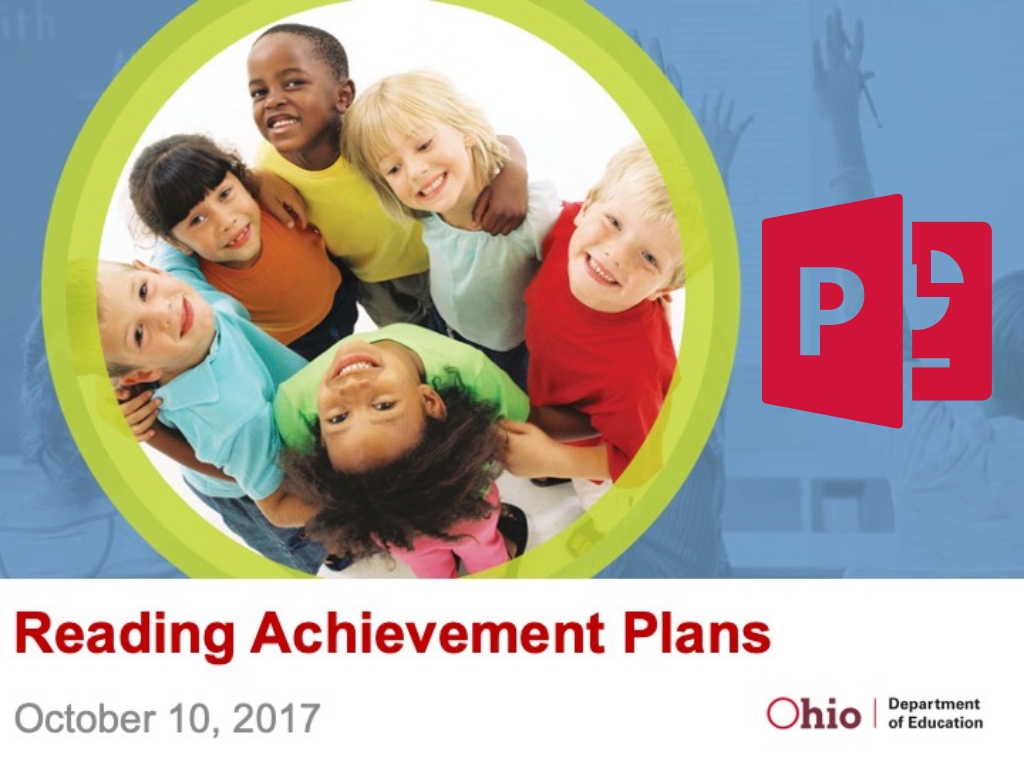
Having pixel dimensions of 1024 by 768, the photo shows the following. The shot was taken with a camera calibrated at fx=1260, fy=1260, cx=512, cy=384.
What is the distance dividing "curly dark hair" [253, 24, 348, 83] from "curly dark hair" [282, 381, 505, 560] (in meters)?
0.31

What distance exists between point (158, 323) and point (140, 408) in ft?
0.30

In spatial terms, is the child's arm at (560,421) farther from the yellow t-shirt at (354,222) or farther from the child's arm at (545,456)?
the yellow t-shirt at (354,222)

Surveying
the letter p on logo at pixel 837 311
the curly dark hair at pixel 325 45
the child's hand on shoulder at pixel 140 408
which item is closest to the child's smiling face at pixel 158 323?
the child's hand on shoulder at pixel 140 408

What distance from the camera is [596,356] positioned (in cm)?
120

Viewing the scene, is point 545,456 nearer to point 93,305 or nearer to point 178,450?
point 178,450

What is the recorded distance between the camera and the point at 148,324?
3.86ft

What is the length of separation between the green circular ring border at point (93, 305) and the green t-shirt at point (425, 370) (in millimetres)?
152

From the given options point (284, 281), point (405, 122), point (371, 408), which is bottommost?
A: point (371, 408)

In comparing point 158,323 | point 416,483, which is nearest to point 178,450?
point 158,323

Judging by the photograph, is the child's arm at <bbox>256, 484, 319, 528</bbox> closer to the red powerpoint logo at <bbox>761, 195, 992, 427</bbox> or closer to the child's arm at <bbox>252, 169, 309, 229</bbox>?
the child's arm at <bbox>252, 169, 309, 229</bbox>

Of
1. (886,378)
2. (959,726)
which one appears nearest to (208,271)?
(886,378)

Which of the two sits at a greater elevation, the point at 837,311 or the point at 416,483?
the point at 837,311

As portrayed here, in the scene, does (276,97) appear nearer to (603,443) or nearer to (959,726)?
(603,443)

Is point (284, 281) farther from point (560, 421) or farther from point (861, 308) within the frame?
point (861, 308)
